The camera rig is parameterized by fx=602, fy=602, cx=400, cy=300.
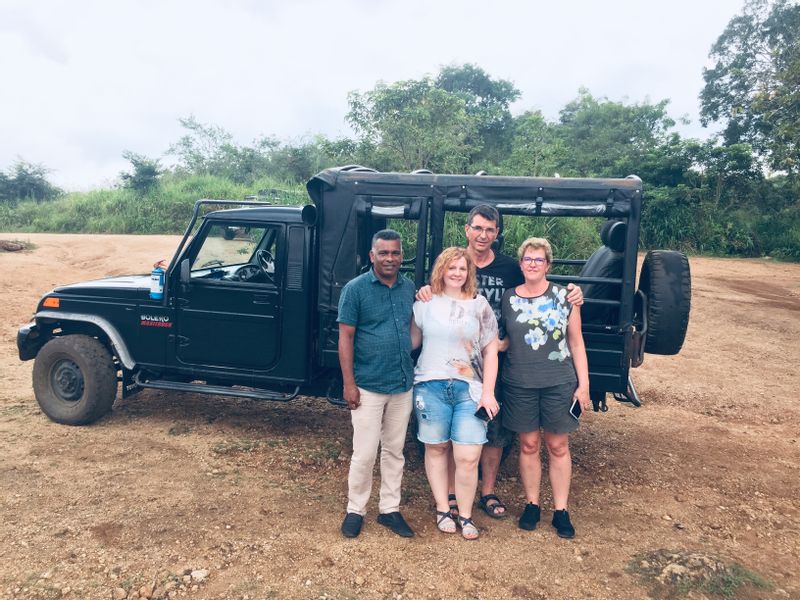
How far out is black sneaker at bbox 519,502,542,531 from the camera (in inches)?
137

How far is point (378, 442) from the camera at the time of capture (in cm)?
339

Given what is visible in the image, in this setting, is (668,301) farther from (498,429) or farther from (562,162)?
(562,162)

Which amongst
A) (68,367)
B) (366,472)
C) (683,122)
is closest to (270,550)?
(366,472)

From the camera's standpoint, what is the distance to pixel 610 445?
490cm

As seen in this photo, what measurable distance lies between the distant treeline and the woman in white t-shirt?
9.64 metres

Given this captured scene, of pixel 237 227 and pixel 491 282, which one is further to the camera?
pixel 237 227

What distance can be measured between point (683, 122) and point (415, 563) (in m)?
27.2

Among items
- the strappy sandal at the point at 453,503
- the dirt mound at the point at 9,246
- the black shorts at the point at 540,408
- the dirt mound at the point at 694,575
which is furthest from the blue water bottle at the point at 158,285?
the dirt mound at the point at 9,246

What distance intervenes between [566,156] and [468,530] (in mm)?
18470

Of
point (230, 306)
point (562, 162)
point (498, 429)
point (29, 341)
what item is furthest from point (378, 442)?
point (562, 162)

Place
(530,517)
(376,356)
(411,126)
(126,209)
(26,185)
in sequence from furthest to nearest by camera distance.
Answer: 1. (26,185)
2. (126,209)
3. (411,126)
4. (530,517)
5. (376,356)

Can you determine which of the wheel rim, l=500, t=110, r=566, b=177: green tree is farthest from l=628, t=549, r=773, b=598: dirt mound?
l=500, t=110, r=566, b=177: green tree

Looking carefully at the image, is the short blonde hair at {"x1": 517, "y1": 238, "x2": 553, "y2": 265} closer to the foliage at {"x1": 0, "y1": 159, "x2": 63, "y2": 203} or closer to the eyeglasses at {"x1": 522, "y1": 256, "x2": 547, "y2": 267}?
the eyeglasses at {"x1": 522, "y1": 256, "x2": 547, "y2": 267}

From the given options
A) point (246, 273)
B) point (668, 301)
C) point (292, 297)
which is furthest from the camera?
point (246, 273)
